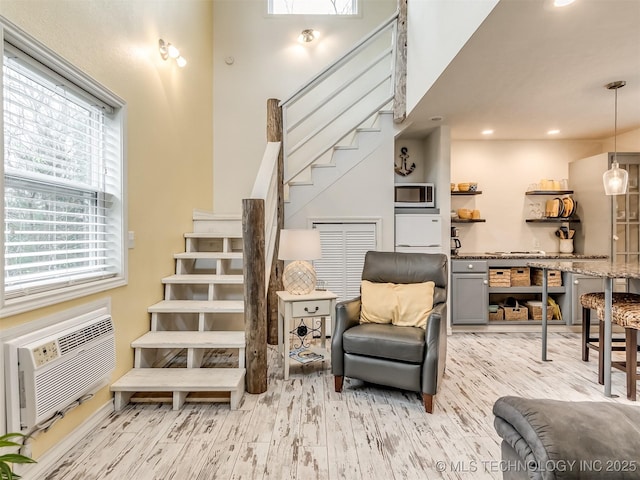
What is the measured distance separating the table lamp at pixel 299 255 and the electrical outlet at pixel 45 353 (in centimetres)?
168

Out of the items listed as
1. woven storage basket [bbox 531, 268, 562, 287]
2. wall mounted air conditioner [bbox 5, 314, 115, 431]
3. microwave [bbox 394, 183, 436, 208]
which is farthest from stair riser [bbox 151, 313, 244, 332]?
woven storage basket [bbox 531, 268, 562, 287]

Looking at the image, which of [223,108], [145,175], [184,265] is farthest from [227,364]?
[223,108]

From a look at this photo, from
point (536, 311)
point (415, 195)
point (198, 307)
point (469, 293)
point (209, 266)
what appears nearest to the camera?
point (198, 307)

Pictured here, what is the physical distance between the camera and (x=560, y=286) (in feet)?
14.9

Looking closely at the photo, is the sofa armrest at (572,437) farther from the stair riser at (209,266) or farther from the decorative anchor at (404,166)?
the decorative anchor at (404,166)

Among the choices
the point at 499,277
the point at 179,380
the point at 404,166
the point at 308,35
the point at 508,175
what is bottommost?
the point at 179,380

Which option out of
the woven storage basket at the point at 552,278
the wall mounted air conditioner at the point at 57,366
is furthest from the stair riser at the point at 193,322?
the woven storage basket at the point at 552,278

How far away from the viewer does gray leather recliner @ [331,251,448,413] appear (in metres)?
2.51

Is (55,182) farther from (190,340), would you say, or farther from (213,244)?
(213,244)

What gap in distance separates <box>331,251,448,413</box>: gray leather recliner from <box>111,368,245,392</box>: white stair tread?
0.75m

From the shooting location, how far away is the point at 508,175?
515 centimetres

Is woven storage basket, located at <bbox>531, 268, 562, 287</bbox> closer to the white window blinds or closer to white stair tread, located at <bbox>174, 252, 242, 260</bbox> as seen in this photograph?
white stair tread, located at <bbox>174, 252, 242, 260</bbox>

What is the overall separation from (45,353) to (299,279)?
184 centimetres

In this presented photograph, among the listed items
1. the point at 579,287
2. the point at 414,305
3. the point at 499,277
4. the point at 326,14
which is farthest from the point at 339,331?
the point at 326,14
